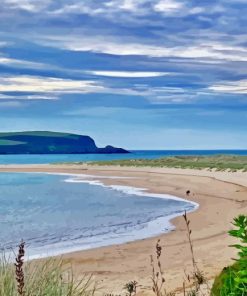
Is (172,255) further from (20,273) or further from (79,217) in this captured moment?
(20,273)

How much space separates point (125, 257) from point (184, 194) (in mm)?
20199

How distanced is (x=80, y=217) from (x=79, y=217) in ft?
0.13

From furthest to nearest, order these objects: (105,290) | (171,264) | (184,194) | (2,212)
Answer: (184,194)
(2,212)
(171,264)
(105,290)

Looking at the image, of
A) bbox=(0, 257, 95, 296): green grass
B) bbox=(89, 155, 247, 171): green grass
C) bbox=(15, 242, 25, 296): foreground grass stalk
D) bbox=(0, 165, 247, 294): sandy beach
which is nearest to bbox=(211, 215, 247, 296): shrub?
bbox=(15, 242, 25, 296): foreground grass stalk

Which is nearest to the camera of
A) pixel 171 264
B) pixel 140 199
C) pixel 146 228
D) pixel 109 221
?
pixel 171 264

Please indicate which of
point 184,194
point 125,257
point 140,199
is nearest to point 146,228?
point 125,257

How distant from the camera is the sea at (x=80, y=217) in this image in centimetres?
1753

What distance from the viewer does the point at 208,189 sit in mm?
36844

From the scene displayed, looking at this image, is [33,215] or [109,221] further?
[33,215]

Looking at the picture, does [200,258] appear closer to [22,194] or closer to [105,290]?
[105,290]

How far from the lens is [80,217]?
24.1 metres

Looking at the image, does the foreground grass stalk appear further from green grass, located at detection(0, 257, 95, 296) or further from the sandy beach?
the sandy beach

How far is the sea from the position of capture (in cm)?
1753

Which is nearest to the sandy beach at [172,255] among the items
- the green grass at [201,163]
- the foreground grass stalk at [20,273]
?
the foreground grass stalk at [20,273]
